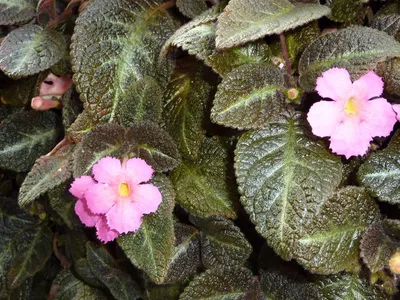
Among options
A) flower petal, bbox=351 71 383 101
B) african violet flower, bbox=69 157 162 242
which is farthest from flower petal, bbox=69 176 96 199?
flower petal, bbox=351 71 383 101

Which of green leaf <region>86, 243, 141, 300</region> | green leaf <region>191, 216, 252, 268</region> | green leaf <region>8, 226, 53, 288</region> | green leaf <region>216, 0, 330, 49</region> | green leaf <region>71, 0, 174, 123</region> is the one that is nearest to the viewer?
green leaf <region>216, 0, 330, 49</region>

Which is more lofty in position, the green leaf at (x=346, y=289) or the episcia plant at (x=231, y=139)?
the episcia plant at (x=231, y=139)

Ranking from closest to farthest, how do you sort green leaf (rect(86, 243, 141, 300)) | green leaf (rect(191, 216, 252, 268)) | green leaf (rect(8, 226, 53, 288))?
green leaf (rect(191, 216, 252, 268)), green leaf (rect(86, 243, 141, 300)), green leaf (rect(8, 226, 53, 288))

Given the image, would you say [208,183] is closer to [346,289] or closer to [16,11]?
[346,289]

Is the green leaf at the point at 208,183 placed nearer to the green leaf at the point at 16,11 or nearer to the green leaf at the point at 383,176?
the green leaf at the point at 383,176

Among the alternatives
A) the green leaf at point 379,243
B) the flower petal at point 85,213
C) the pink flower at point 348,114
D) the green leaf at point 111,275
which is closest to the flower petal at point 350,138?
the pink flower at point 348,114

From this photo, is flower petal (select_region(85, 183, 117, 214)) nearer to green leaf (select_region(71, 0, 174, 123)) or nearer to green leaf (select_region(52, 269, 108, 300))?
green leaf (select_region(71, 0, 174, 123))

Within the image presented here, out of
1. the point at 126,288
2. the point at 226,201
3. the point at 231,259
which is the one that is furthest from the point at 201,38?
the point at 126,288
